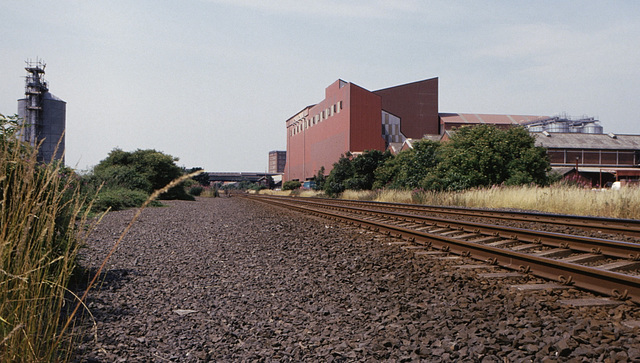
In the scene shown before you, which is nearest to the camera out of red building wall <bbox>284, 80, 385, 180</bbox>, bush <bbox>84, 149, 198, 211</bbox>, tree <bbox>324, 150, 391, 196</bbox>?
bush <bbox>84, 149, 198, 211</bbox>

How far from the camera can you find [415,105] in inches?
2520

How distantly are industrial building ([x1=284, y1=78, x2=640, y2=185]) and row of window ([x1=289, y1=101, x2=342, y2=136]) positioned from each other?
128 millimetres

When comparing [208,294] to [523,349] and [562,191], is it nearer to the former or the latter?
[523,349]

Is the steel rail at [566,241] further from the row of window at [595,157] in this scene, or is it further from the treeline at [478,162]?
the row of window at [595,157]

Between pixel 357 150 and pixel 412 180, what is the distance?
2588 cm

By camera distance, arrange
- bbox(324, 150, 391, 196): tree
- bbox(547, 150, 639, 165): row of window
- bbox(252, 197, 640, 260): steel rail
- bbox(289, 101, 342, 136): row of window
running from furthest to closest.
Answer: bbox(289, 101, 342, 136): row of window, bbox(547, 150, 639, 165): row of window, bbox(324, 150, 391, 196): tree, bbox(252, 197, 640, 260): steel rail

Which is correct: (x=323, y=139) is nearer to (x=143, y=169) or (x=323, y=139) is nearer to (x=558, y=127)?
(x=143, y=169)

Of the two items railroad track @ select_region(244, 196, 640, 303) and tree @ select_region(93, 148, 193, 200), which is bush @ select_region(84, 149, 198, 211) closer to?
tree @ select_region(93, 148, 193, 200)

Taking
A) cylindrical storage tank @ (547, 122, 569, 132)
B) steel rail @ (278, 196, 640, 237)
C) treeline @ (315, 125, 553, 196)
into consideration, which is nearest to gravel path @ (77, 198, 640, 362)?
steel rail @ (278, 196, 640, 237)

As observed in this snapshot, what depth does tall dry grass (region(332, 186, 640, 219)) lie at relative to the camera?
43.0 ft

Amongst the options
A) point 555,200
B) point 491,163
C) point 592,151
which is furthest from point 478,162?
point 592,151

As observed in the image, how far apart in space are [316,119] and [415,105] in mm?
15203

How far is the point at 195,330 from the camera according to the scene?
3.99 metres

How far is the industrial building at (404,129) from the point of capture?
171 feet
